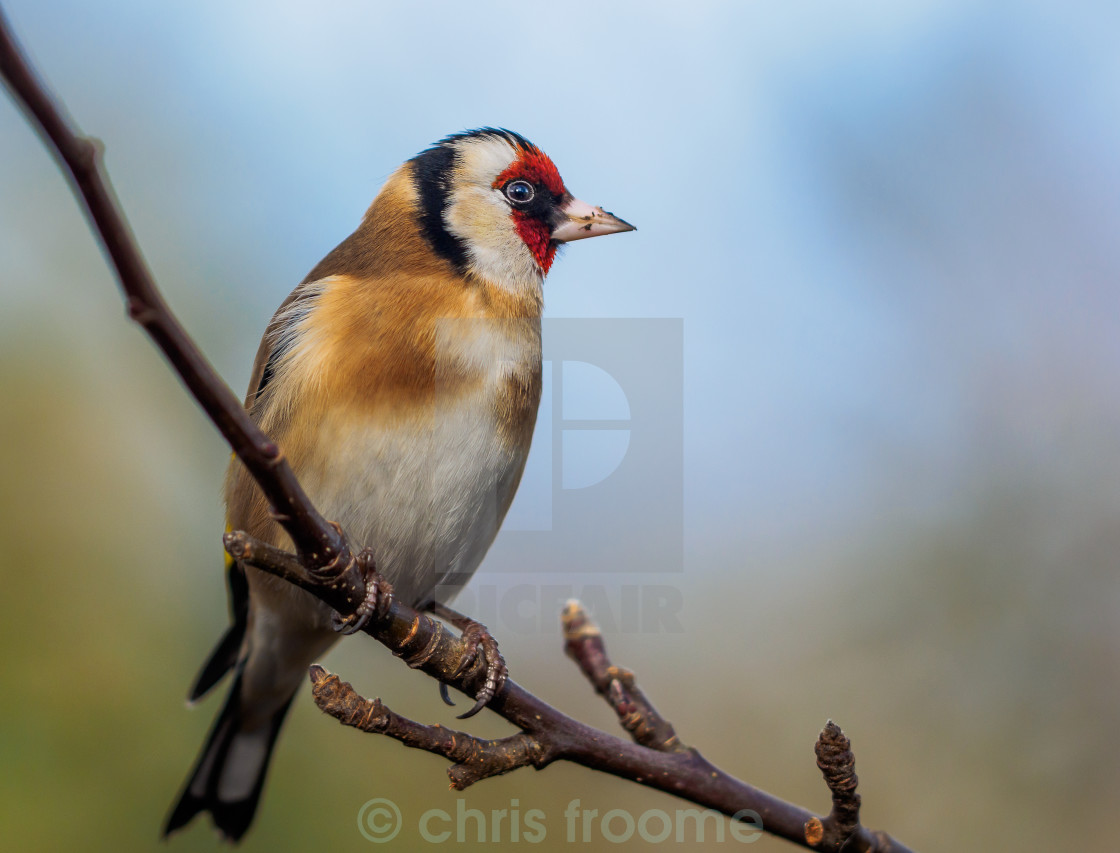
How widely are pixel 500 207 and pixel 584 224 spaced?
11.4 inches

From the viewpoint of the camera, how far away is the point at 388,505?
2422mm

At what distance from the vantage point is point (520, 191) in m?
3.07

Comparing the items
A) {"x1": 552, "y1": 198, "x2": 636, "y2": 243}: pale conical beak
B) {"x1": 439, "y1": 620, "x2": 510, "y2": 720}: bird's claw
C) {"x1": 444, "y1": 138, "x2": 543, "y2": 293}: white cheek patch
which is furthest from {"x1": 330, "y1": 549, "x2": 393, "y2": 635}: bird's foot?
{"x1": 552, "y1": 198, "x2": 636, "y2": 243}: pale conical beak

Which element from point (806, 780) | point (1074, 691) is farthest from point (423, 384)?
point (1074, 691)

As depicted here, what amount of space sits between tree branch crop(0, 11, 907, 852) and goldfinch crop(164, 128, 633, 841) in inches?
23.5

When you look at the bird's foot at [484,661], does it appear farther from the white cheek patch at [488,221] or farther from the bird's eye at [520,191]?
the bird's eye at [520,191]

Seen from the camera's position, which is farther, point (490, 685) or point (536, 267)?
point (536, 267)

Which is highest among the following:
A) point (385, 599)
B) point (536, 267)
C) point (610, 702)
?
point (536, 267)

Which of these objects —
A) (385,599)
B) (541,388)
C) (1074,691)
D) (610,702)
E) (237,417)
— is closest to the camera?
(237,417)

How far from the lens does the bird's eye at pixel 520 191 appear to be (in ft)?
10.0

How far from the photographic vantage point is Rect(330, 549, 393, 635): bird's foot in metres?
1.73

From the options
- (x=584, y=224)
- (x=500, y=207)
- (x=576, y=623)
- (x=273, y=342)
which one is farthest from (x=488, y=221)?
(x=576, y=623)

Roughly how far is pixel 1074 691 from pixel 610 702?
3.30 m

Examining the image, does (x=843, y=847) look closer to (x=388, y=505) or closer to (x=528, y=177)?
(x=388, y=505)
